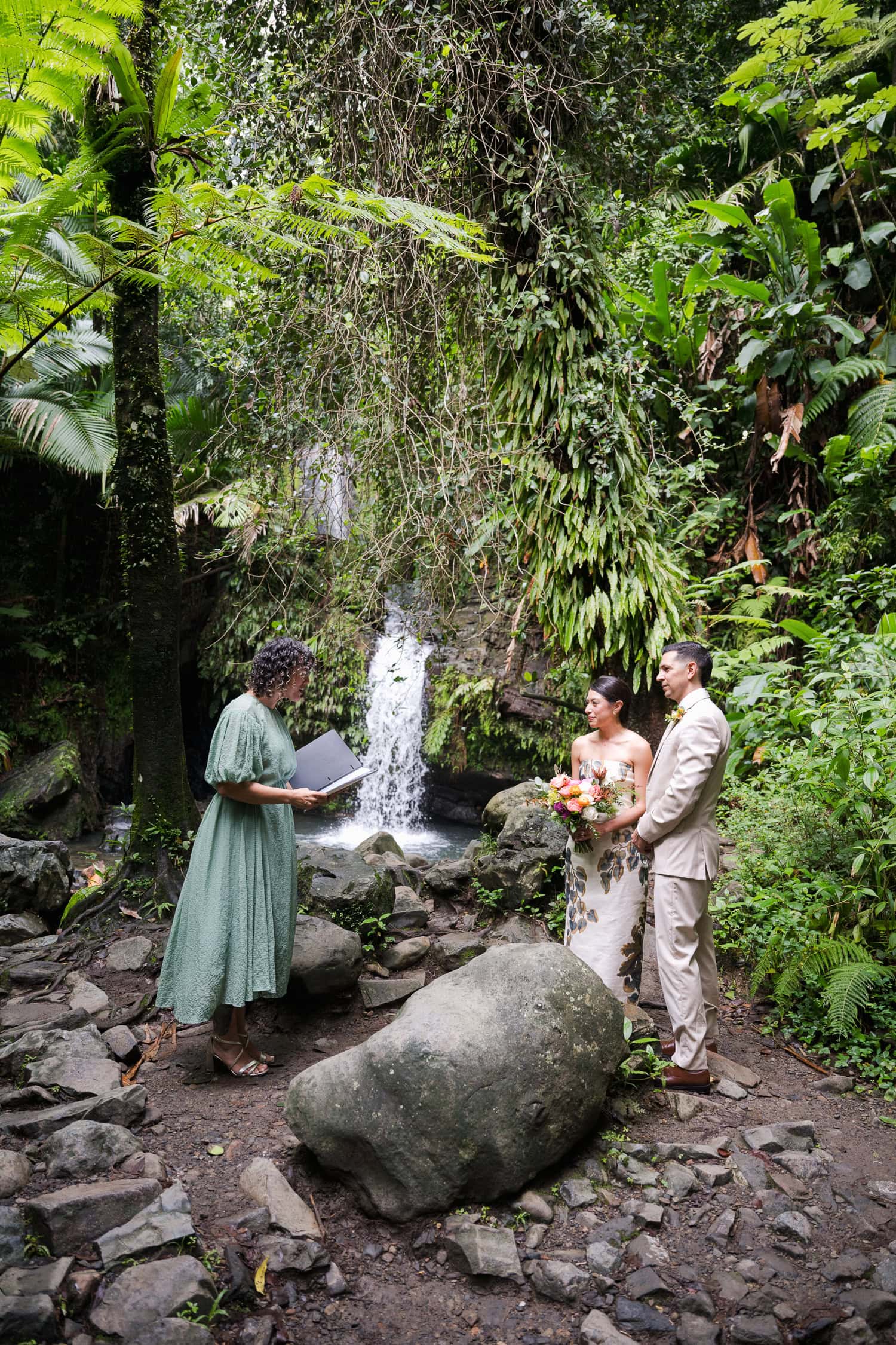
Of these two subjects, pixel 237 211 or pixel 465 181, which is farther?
pixel 465 181

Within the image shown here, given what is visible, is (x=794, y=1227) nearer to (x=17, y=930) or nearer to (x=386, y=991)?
(x=386, y=991)

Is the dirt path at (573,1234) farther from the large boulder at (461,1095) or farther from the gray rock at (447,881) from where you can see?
the gray rock at (447,881)

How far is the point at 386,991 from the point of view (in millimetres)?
4695

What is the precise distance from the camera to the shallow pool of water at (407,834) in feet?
35.0

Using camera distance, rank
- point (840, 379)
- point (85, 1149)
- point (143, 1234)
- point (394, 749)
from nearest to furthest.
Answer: point (143, 1234)
point (85, 1149)
point (840, 379)
point (394, 749)

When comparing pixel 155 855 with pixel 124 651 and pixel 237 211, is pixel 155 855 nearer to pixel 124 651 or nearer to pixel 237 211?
pixel 237 211

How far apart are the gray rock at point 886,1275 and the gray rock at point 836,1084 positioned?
1247 mm

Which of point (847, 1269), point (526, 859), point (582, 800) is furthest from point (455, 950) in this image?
point (847, 1269)

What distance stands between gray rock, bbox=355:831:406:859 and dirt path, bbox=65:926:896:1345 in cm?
348

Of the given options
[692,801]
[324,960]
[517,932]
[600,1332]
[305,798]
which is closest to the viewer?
[600,1332]

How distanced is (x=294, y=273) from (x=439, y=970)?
473cm

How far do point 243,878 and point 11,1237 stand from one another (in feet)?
4.83

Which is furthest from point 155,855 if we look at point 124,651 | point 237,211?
point 124,651

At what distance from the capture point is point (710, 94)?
9016 millimetres
